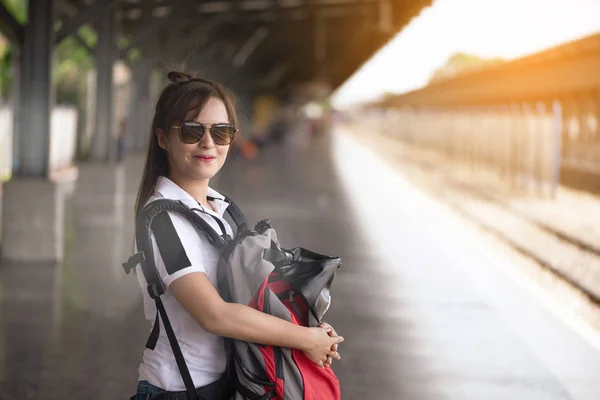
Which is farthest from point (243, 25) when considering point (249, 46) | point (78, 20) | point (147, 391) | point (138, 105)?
point (147, 391)

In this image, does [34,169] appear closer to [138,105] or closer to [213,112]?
[213,112]

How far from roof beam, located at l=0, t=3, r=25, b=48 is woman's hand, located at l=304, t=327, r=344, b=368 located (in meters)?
8.82

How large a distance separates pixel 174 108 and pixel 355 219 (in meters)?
12.3

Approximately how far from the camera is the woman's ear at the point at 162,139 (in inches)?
100.0

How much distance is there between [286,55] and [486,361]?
4179 cm

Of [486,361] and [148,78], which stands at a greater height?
[148,78]

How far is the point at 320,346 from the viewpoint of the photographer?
92.3 inches

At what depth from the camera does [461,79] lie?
43.1 metres

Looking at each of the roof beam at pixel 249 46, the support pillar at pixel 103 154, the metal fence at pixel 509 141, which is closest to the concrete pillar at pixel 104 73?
the support pillar at pixel 103 154

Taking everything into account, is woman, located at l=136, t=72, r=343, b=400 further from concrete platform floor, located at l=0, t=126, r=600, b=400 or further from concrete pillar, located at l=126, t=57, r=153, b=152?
concrete pillar, located at l=126, t=57, r=153, b=152

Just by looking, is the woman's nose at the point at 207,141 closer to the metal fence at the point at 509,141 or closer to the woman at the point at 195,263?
the woman at the point at 195,263

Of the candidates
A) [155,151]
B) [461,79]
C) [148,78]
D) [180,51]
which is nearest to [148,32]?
[148,78]

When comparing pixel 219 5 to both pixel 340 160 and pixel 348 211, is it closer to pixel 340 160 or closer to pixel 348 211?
pixel 348 211

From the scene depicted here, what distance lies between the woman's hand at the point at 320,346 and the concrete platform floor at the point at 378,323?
130cm
